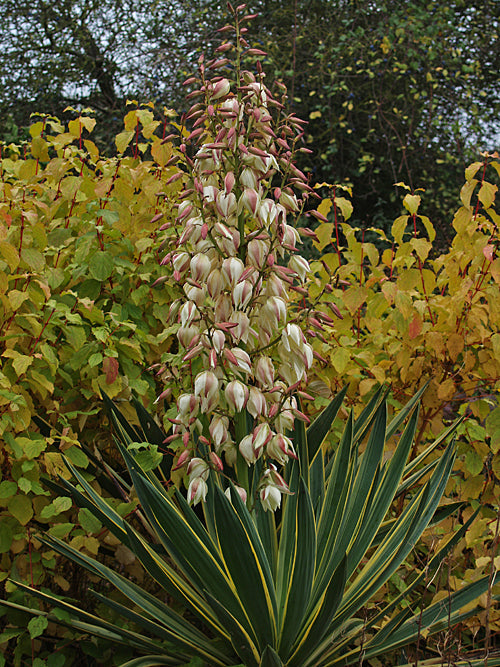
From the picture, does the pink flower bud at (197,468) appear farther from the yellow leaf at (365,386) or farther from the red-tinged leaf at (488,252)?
the red-tinged leaf at (488,252)

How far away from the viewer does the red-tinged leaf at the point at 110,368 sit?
75.5 inches

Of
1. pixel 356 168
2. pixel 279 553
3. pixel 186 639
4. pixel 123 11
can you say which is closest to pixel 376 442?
pixel 279 553

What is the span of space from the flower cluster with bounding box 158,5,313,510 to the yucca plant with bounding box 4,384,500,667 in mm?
124

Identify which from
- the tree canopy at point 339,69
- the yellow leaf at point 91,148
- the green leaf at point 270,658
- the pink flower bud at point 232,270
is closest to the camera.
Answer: the green leaf at point 270,658

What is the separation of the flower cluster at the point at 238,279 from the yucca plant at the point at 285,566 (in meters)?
0.12

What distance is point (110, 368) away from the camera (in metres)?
1.92

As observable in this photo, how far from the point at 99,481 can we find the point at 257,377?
82 cm

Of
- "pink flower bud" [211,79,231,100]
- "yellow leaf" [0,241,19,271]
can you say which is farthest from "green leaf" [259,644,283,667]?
"pink flower bud" [211,79,231,100]

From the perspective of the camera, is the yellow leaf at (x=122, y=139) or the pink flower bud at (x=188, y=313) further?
the yellow leaf at (x=122, y=139)

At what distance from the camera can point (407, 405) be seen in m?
2.18

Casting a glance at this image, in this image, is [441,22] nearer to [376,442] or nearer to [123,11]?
[123,11]

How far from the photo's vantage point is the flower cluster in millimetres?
1521

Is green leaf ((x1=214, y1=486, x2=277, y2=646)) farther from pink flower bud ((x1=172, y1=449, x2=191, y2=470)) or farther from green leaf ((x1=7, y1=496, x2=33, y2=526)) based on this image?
green leaf ((x1=7, y1=496, x2=33, y2=526))

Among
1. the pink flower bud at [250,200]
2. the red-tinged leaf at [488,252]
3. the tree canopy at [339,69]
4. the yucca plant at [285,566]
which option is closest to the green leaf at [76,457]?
the yucca plant at [285,566]
